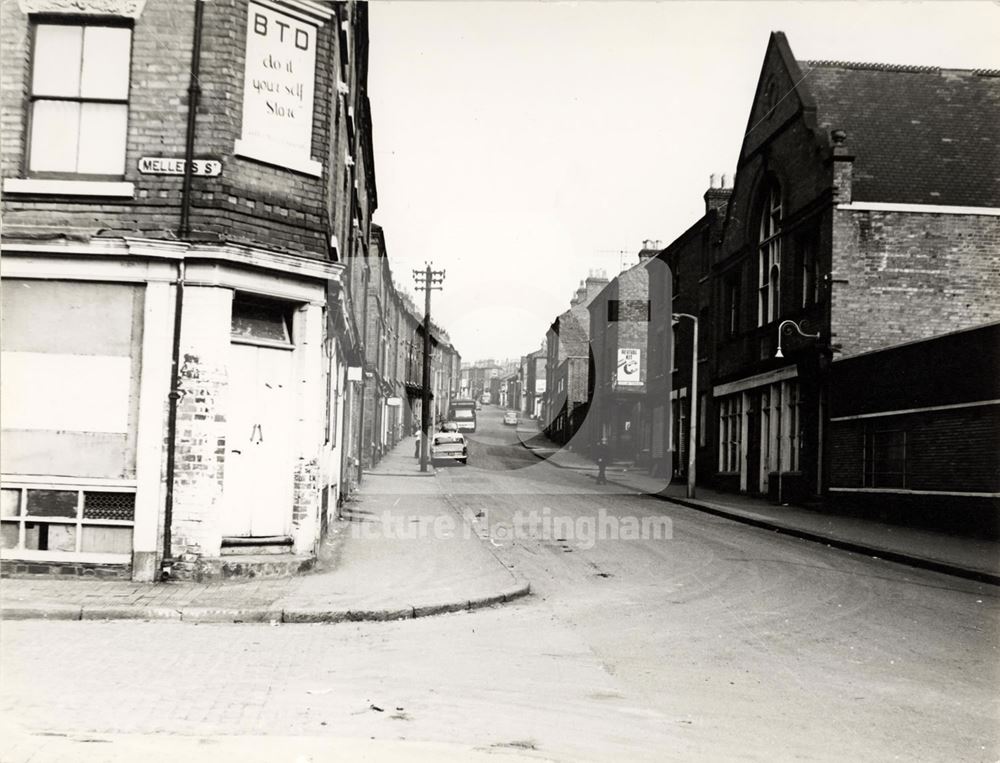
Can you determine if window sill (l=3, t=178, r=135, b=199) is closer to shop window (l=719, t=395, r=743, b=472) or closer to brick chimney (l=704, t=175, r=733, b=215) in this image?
shop window (l=719, t=395, r=743, b=472)

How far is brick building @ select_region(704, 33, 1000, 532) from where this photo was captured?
21188mm

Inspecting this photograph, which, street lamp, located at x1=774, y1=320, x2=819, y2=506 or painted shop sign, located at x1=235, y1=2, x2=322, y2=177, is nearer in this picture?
painted shop sign, located at x1=235, y1=2, x2=322, y2=177

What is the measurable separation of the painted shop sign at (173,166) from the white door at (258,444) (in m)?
2.04

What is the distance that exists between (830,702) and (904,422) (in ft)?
45.8

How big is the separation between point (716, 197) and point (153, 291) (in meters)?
25.9

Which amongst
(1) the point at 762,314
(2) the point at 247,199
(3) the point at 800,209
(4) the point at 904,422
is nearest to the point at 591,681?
(2) the point at 247,199

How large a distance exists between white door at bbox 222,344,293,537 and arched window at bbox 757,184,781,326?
1819 cm

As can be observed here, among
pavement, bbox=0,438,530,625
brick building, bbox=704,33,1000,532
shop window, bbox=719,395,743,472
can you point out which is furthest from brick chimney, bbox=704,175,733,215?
pavement, bbox=0,438,530,625

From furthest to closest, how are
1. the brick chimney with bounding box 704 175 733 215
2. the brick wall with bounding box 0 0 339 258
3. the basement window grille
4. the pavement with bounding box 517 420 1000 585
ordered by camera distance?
the brick chimney with bounding box 704 175 733 215 < the pavement with bounding box 517 420 1000 585 < the brick wall with bounding box 0 0 339 258 < the basement window grille

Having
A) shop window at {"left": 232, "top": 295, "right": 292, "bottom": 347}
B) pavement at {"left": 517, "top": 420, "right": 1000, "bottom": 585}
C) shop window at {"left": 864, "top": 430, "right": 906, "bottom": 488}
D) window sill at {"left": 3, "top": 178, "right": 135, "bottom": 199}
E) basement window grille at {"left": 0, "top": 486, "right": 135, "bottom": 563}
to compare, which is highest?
window sill at {"left": 3, "top": 178, "right": 135, "bottom": 199}

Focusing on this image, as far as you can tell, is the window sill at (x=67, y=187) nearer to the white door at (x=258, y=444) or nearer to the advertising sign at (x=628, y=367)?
the white door at (x=258, y=444)

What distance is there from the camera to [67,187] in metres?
9.98

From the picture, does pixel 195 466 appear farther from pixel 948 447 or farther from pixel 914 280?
pixel 914 280

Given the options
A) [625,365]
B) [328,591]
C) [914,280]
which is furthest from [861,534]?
[625,365]
